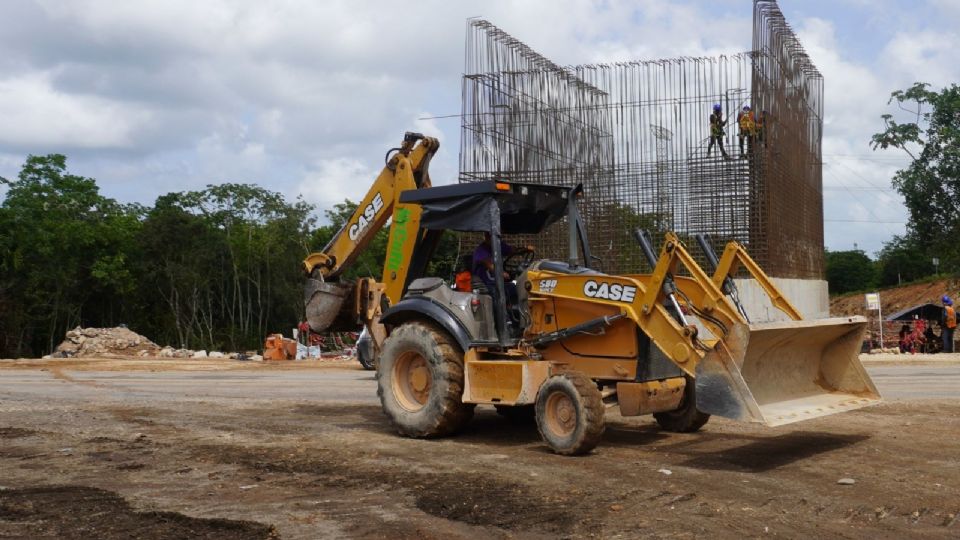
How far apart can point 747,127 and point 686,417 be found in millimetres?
13070

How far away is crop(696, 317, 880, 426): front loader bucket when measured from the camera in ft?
26.4

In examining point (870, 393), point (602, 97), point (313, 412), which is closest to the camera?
point (870, 393)

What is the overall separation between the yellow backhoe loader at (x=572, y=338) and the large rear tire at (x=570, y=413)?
0.01 m

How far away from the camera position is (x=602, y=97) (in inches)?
1036

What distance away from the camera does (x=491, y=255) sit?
33.3ft

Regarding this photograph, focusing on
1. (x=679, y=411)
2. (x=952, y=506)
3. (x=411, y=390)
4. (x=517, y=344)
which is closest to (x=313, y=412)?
(x=411, y=390)

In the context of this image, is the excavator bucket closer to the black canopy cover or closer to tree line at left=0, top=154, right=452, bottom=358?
the black canopy cover

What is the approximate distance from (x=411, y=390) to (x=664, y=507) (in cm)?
436

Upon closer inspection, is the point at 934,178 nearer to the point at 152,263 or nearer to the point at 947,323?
the point at 947,323

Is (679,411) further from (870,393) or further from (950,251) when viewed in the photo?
(950,251)

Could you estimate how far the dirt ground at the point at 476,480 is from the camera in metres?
6.39

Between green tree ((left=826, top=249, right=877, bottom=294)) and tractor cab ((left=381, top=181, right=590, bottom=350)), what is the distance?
74.6 meters

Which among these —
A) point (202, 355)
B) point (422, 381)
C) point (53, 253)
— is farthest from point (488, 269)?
point (53, 253)

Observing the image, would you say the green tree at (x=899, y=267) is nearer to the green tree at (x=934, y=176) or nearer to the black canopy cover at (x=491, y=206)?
the green tree at (x=934, y=176)
